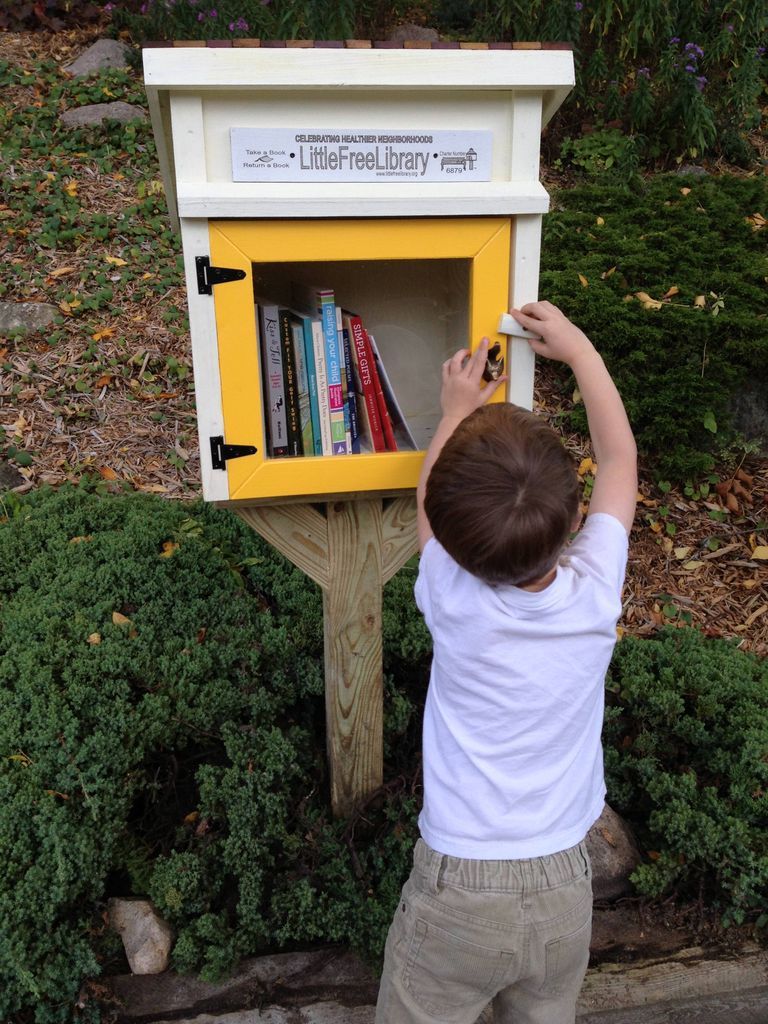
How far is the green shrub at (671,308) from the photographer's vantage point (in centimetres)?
355

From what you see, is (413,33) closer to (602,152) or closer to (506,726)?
(602,152)

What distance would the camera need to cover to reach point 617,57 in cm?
541

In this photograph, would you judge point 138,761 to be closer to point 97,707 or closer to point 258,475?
point 97,707

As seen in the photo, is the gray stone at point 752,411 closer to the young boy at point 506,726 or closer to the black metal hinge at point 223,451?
the young boy at point 506,726

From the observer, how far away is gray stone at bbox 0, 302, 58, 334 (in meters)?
4.14

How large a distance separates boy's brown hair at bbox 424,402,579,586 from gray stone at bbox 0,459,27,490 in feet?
8.44

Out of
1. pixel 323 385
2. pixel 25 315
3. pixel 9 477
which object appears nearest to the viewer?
pixel 323 385

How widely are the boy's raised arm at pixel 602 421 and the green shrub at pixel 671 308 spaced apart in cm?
195

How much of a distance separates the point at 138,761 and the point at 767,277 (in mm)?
3302

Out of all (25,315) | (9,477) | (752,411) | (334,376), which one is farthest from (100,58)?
(334,376)

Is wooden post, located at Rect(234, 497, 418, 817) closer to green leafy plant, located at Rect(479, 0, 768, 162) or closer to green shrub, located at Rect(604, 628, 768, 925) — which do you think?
green shrub, located at Rect(604, 628, 768, 925)

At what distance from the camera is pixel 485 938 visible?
4.66 ft

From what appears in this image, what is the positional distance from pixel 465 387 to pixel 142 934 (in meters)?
1.47

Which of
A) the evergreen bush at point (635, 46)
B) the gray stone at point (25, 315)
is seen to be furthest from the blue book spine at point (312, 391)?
the evergreen bush at point (635, 46)
